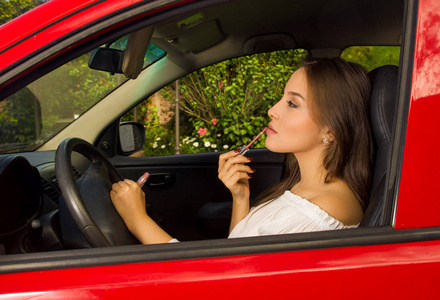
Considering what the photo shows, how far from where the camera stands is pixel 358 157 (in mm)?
1550

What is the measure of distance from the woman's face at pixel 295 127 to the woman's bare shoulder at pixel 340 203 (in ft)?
0.52

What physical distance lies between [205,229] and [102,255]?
154cm

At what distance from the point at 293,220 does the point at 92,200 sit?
61cm

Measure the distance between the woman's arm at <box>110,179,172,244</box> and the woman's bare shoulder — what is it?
20.1 inches

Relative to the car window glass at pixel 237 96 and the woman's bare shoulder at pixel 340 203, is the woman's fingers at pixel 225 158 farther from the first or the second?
the car window glass at pixel 237 96

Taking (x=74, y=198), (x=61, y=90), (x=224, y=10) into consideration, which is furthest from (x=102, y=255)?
(x=61, y=90)

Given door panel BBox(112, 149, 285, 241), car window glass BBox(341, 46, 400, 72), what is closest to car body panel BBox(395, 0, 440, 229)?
door panel BBox(112, 149, 285, 241)

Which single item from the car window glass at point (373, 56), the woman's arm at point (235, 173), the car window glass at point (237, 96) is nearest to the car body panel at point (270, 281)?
the woman's arm at point (235, 173)

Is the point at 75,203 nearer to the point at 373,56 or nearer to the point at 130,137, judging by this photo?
the point at 130,137

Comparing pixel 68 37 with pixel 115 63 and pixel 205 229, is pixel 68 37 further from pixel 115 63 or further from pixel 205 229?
pixel 205 229

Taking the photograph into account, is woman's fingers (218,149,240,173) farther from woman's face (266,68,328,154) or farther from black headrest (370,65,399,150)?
black headrest (370,65,399,150)

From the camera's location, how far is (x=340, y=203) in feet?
4.58

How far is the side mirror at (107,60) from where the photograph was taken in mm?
2002

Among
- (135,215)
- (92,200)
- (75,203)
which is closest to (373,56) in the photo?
(135,215)
